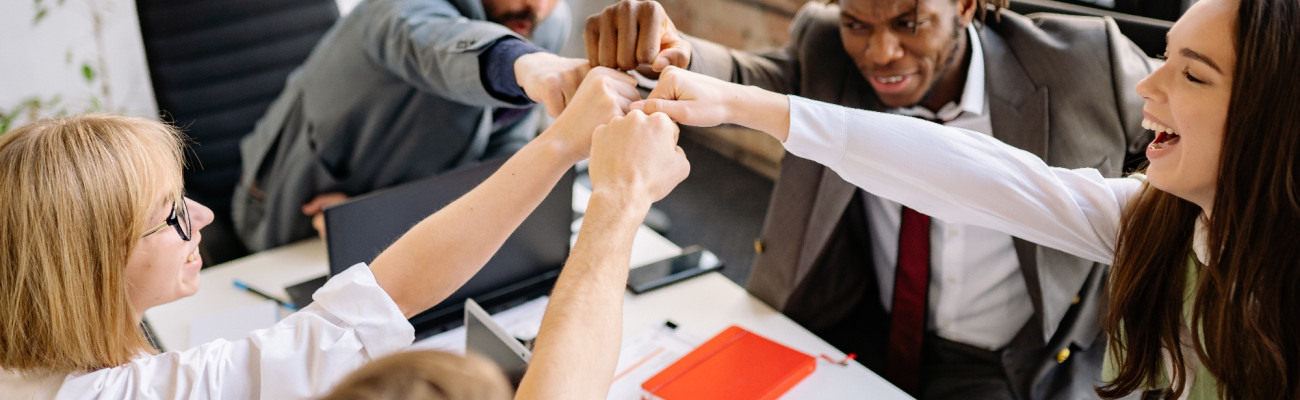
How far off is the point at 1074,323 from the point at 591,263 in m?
1.25

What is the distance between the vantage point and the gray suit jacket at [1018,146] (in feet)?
5.82

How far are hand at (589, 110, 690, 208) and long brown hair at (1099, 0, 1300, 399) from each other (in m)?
0.67

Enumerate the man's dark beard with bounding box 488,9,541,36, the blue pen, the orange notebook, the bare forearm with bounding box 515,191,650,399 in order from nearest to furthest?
the bare forearm with bounding box 515,191,650,399
the orange notebook
the blue pen
the man's dark beard with bounding box 488,9,541,36

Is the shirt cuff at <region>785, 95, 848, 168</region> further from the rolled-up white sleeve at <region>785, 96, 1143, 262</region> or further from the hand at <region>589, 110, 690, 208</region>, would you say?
the hand at <region>589, 110, 690, 208</region>

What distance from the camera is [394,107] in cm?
219

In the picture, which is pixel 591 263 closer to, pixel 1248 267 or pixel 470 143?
pixel 1248 267

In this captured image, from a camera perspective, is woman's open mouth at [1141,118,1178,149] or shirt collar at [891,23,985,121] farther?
shirt collar at [891,23,985,121]

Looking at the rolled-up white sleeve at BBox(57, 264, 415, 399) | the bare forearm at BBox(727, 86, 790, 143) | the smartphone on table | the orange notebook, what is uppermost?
the bare forearm at BBox(727, 86, 790, 143)

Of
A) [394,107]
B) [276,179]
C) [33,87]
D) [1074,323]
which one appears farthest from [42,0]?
[1074,323]

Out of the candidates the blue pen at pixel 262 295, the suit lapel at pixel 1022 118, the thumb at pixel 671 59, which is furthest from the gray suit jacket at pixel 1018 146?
the blue pen at pixel 262 295

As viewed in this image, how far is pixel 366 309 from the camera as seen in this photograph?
3.87 feet

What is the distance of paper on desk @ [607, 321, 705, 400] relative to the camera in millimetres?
1498

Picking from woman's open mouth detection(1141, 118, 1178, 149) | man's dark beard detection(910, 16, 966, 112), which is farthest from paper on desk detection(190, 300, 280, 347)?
woman's open mouth detection(1141, 118, 1178, 149)

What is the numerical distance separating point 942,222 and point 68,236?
154cm
